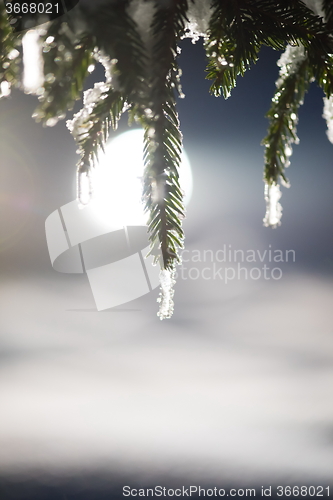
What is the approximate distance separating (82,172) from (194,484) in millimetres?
230224

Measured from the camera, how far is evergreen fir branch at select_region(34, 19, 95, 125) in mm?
925

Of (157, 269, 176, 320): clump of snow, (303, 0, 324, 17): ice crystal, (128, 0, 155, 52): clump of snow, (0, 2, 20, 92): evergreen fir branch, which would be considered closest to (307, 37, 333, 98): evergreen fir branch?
(303, 0, 324, 17): ice crystal

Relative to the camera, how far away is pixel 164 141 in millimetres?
1034

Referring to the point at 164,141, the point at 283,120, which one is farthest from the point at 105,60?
the point at 283,120

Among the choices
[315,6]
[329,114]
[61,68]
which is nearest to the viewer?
[61,68]

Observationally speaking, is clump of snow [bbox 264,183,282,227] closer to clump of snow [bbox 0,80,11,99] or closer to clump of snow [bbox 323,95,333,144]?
clump of snow [bbox 323,95,333,144]

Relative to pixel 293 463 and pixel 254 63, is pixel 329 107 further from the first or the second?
pixel 293 463

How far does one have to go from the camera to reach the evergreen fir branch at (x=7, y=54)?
0.97 meters

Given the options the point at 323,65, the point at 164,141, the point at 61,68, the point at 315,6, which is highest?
the point at 315,6

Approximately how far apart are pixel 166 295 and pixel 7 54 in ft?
2.90

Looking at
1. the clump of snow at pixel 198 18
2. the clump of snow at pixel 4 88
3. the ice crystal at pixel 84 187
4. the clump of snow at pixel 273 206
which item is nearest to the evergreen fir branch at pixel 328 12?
the clump of snow at pixel 198 18

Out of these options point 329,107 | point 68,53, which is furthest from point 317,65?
point 68,53

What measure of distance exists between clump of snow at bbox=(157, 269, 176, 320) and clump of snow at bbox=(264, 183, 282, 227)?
356mm

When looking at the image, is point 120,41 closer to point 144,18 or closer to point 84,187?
point 144,18
